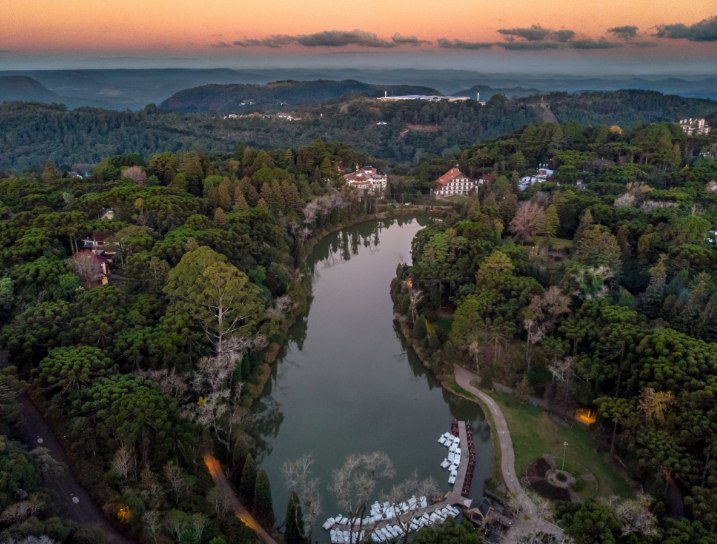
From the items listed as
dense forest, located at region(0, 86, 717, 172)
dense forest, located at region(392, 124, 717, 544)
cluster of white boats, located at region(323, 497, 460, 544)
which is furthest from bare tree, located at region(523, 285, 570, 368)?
dense forest, located at region(0, 86, 717, 172)

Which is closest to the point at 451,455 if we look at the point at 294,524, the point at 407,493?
the point at 407,493

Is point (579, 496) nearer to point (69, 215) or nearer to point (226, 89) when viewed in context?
point (69, 215)

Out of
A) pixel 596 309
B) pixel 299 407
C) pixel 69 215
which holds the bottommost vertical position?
pixel 299 407

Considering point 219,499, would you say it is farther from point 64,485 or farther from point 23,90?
point 23,90

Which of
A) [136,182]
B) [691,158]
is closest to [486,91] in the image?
[691,158]

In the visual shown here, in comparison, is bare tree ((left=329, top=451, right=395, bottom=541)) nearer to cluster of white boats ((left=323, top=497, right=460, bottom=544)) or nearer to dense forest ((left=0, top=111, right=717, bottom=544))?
cluster of white boats ((left=323, top=497, right=460, bottom=544))

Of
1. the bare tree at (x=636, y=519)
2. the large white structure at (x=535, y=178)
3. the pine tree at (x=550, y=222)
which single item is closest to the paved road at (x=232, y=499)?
the bare tree at (x=636, y=519)
